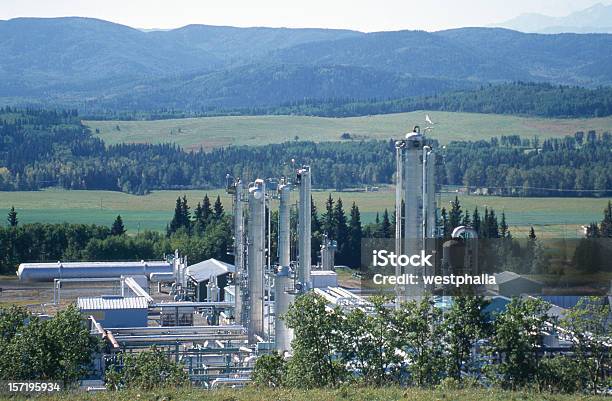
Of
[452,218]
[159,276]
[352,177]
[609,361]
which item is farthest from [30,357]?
[352,177]

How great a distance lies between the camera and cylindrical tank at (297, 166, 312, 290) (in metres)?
33.7

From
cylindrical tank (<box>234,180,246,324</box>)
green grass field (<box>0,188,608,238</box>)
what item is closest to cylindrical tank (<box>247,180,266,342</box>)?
cylindrical tank (<box>234,180,246,324</box>)

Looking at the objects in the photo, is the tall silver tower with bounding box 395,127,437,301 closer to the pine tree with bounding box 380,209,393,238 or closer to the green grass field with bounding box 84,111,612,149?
the pine tree with bounding box 380,209,393,238

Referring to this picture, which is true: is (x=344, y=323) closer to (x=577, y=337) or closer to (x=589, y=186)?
(x=577, y=337)

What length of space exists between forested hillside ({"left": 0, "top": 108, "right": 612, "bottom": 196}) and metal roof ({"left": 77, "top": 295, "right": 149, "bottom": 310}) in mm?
66247

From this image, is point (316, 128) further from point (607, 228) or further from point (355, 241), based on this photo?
point (607, 228)

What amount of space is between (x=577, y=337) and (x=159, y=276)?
2888cm

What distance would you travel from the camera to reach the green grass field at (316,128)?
154375mm

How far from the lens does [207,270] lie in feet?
176

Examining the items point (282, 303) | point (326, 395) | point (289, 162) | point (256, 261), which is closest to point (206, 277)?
point (256, 261)

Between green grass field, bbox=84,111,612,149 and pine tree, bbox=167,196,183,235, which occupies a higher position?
green grass field, bbox=84,111,612,149

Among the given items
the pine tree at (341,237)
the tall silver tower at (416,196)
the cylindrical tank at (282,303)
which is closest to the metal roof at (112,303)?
the cylindrical tank at (282,303)

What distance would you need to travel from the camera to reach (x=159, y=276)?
5206cm

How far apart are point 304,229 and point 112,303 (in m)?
7.78
